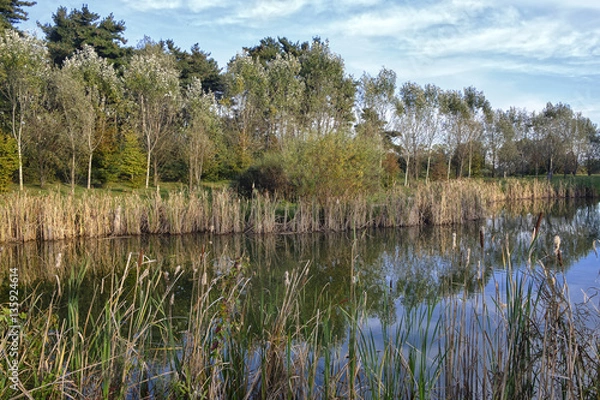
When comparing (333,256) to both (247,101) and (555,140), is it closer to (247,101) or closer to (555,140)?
(247,101)

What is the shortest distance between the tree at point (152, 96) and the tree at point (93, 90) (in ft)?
3.47

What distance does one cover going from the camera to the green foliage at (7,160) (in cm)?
1823

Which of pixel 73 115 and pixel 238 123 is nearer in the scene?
pixel 73 115

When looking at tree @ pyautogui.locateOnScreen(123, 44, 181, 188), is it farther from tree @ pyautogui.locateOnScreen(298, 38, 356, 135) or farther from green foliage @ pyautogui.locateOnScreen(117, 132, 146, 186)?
tree @ pyautogui.locateOnScreen(298, 38, 356, 135)

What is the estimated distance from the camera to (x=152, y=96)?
79.8 feet

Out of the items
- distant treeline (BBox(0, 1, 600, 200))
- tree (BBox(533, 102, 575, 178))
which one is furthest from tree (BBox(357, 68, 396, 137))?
tree (BBox(533, 102, 575, 178))

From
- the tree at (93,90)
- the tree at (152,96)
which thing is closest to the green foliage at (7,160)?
the tree at (93,90)

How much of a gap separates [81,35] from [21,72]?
11.7 m

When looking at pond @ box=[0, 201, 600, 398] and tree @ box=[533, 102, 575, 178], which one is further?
tree @ box=[533, 102, 575, 178]

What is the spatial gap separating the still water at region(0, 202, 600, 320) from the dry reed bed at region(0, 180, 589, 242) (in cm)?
36

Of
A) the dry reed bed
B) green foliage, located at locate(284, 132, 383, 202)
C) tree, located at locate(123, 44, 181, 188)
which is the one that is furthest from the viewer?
tree, located at locate(123, 44, 181, 188)

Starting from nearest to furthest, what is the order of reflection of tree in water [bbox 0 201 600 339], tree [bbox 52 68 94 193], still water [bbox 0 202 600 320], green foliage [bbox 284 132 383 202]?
1. reflection of tree in water [bbox 0 201 600 339]
2. still water [bbox 0 202 600 320]
3. green foliage [bbox 284 132 383 202]
4. tree [bbox 52 68 94 193]

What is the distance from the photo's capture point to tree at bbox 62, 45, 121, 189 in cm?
2123

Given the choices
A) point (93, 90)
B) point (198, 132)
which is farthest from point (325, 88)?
point (93, 90)
